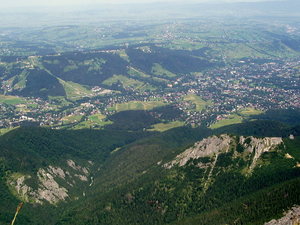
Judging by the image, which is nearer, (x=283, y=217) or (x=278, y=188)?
(x=283, y=217)

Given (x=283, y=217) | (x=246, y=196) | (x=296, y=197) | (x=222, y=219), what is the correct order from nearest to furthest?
(x=283, y=217), (x=296, y=197), (x=222, y=219), (x=246, y=196)

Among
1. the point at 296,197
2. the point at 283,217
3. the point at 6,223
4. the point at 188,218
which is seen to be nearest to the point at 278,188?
the point at 296,197

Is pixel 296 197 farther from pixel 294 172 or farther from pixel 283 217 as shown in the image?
pixel 294 172

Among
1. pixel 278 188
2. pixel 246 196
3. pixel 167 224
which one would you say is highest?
pixel 278 188

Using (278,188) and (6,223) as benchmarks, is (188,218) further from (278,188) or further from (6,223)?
(6,223)

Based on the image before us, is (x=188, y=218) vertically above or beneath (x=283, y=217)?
beneath

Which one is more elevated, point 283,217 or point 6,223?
point 283,217

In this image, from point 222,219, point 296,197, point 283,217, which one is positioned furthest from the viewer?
point 222,219

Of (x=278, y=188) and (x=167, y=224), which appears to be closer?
(x=278, y=188)

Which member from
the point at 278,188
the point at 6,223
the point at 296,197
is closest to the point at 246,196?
the point at 278,188
